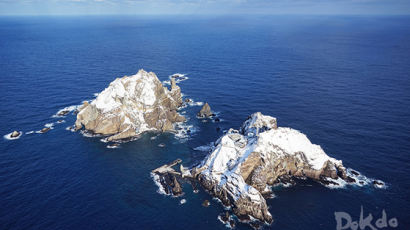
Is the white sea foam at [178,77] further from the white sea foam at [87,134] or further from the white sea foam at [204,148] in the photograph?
the white sea foam at [204,148]

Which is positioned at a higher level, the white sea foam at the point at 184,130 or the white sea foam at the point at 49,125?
the white sea foam at the point at 184,130

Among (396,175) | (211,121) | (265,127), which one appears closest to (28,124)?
(211,121)

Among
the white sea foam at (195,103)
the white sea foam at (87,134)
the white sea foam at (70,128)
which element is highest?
the white sea foam at (195,103)

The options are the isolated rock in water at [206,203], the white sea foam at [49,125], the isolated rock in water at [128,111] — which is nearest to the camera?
the isolated rock in water at [206,203]

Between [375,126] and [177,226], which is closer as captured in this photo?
[177,226]

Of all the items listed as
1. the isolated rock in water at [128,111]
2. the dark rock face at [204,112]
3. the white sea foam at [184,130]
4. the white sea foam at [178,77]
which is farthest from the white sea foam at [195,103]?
the white sea foam at [178,77]

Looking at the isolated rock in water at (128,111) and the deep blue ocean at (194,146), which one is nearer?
the deep blue ocean at (194,146)

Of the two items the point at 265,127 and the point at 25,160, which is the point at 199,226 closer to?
the point at 265,127
